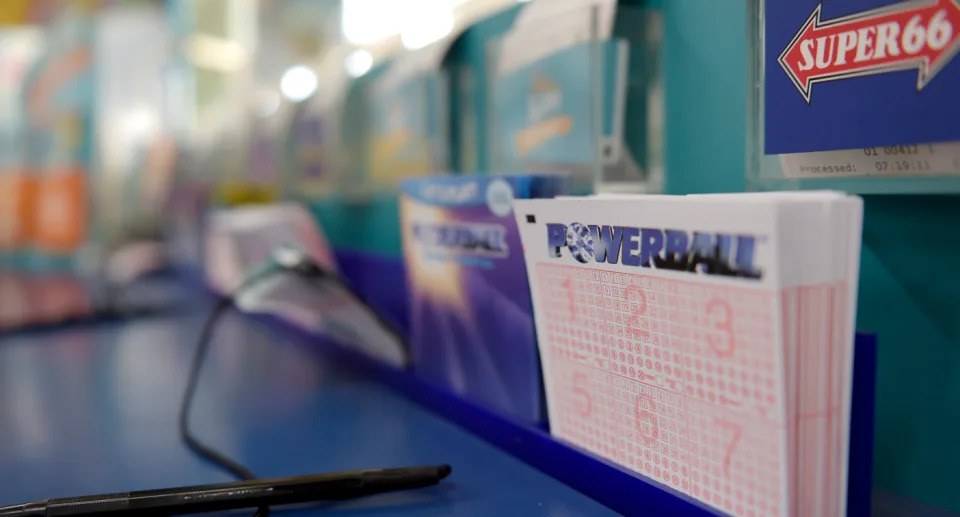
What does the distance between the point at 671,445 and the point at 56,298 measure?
1.41m

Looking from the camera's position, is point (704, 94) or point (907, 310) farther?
point (704, 94)

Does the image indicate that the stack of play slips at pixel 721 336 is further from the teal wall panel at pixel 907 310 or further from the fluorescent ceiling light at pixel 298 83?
the fluorescent ceiling light at pixel 298 83

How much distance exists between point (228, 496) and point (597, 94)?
16.0 inches

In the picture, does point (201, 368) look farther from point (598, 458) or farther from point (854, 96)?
point (854, 96)

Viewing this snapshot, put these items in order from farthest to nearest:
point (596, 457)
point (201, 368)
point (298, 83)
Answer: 1. point (298, 83)
2. point (201, 368)
3. point (596, 457)

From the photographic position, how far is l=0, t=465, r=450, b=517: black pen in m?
0.47

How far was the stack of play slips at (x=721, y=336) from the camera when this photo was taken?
330 mm

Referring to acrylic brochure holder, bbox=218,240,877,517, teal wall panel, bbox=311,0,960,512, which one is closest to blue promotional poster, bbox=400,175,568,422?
acrylic brochure holder, bbox=218,240,877,517

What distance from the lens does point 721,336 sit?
36 cm

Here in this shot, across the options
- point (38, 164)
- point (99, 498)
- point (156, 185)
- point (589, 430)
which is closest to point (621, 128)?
point (589, 430)

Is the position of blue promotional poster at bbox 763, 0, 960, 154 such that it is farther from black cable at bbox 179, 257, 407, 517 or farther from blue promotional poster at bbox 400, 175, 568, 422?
black cable at bbox 179, 257, 407, 517

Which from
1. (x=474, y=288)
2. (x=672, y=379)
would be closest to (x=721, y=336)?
(x=672, y=379)

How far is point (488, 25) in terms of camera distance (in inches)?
32.3

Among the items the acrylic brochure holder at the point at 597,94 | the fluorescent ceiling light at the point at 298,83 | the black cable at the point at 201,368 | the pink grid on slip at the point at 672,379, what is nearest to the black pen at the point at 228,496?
the black cable at the point at 201,368
